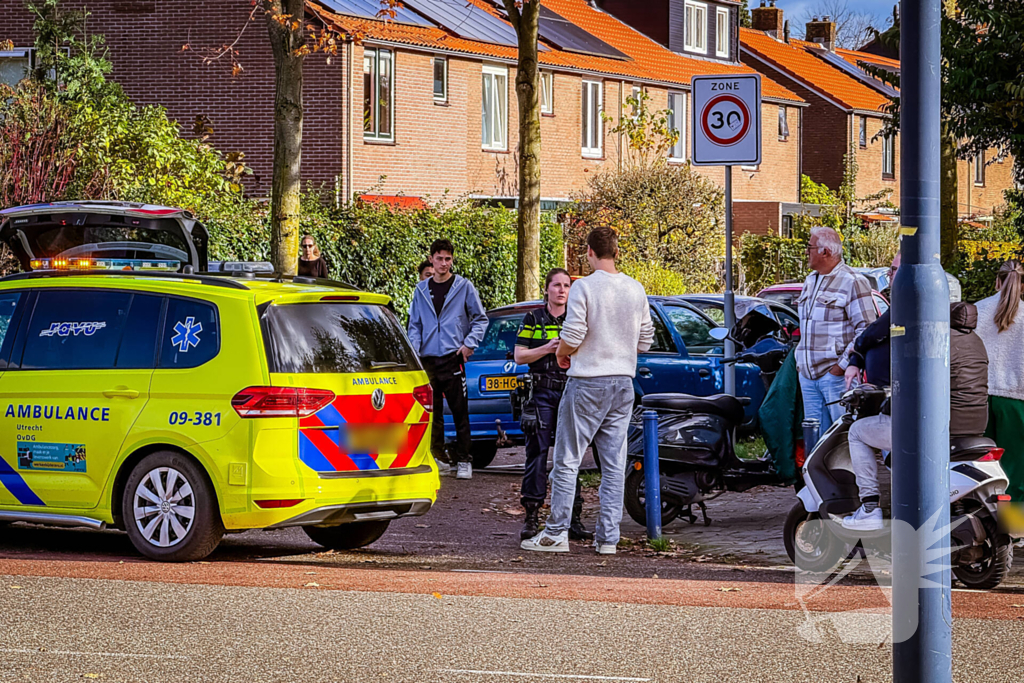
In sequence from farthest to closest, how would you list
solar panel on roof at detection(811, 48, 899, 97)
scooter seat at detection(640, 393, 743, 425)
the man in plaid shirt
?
1. solar panel on roof at detection(811, 48, 899, 97)
2. scooter seat at detection(640, 393, 743, 425)
3. the man in plaid shirt

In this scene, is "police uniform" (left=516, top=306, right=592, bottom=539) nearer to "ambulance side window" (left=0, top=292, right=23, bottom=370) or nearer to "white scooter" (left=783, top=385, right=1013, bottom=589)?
"white scooter" (left=783, top=385, right=1013, bottom=589)

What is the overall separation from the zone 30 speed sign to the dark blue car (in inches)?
A: 111

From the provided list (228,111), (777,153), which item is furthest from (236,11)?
(777,153)

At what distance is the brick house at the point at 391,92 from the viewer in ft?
101

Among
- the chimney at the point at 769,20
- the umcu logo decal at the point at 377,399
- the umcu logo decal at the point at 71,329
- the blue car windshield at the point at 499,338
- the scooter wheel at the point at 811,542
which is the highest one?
the chimney at the point at 769,20

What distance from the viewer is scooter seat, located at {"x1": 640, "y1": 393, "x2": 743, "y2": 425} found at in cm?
1035

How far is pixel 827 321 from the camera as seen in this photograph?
Result: 10102 mm

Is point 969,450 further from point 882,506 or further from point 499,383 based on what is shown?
point 499,383

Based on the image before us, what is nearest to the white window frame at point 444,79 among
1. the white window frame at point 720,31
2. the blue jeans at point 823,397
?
the white window frame at point 720,31

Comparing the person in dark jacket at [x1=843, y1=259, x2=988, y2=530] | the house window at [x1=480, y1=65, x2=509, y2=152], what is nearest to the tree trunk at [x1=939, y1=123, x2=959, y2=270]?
the person in dark jacket at [x1=843, y1=259, x2=988, y2=530]

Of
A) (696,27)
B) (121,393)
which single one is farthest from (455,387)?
(696,27)

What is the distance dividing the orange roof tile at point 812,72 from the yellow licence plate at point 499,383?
135 ft

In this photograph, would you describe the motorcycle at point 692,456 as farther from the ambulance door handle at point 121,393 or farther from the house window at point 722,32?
the house window at point 722,32

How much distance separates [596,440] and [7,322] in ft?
13.2
